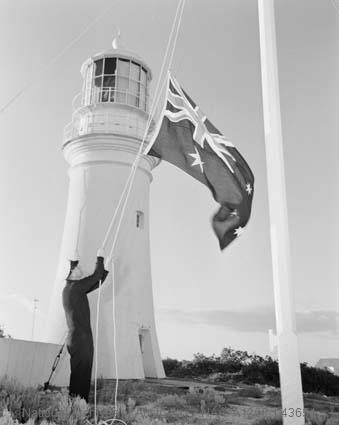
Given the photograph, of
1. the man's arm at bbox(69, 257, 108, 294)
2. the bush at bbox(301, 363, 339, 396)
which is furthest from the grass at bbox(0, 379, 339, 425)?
the man's arm at bbox(69, 257, 108, 294)

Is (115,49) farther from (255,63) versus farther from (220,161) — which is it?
(220,161)

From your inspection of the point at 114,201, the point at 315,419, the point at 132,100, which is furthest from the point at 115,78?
the point at 315,419

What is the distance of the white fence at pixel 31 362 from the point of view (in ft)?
20.9

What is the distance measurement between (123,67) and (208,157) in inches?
214

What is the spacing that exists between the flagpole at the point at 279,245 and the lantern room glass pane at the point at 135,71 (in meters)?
5.61

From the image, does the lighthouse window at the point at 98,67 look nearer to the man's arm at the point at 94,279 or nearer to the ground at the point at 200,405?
the man's arm at the point at 94,279

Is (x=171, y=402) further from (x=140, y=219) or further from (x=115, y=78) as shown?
(x=115, y=78)

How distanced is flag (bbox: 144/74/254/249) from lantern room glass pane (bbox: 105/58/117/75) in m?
4.56

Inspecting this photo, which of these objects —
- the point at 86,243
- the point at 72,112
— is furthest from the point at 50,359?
the point at 72,112

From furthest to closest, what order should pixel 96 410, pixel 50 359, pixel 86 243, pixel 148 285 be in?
pixel 148 285
pixel 86 243
pixel 50 359
pixel 96 410

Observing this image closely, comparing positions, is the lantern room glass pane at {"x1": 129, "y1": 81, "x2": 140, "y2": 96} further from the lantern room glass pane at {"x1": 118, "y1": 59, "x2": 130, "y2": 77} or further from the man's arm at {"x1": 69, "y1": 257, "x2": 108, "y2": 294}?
the man's arm at {"x1": 69, "y1": 257, "x2": 108, "y2": 294}

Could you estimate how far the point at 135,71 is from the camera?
10266 millimetres

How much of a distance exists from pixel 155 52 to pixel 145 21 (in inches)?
32.0

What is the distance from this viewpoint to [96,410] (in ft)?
18.2
